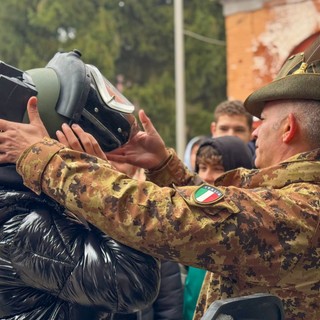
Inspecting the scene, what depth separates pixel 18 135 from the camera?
68.4 inches

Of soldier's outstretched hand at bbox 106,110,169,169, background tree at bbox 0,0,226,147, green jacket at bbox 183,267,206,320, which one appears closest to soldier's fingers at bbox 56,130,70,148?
soldier's outstretched hand at bbox 106,110,169,169

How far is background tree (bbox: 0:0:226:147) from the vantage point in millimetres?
17484

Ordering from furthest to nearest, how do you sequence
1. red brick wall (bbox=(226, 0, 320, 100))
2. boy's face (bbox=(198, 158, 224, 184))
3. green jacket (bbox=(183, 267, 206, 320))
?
red brick wall (bbox=(226, 0, 320, 100)) → boy's face (bbox=(198, 158, 224, 184)) → green jacket (bbox=(183, 267, 206, 320))

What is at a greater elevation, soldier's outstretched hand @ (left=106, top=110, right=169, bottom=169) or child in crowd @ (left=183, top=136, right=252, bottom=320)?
soldier's outstretched hand @ (left=106, top=110, right=169, bottom=169)

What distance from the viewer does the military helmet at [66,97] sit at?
1741mm

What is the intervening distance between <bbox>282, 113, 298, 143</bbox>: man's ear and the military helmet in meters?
0.45

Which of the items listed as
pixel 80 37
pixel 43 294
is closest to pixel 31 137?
pixel 43 294

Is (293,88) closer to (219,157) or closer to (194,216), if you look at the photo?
(194,216)

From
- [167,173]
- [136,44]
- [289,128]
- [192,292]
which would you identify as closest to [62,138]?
[289,128]

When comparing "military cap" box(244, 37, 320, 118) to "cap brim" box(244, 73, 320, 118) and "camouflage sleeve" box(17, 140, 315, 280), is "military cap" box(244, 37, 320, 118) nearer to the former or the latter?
"cap brim" box(244, 73, 320, 118)

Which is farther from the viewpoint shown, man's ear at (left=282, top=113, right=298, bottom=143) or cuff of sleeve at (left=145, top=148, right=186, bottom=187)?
cuff of sleeve at (left=145, top=148, right=186, bottom=187)

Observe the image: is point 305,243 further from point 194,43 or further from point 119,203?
point 194,43

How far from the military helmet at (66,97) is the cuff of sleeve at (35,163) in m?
0.11

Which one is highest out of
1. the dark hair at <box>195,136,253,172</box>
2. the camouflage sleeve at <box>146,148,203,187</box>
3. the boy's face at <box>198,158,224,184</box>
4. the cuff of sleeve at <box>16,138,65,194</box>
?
the cuff of sleeve at <box>16,138,65,194</box>
